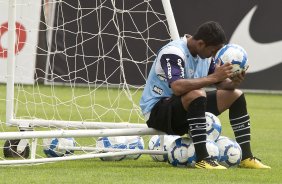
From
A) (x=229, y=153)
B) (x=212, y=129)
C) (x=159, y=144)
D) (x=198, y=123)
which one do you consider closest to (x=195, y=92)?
(x=198, y=123)

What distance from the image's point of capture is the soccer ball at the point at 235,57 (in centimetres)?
800

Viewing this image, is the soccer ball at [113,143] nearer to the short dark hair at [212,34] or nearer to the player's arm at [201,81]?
the player's arm at [201,81]

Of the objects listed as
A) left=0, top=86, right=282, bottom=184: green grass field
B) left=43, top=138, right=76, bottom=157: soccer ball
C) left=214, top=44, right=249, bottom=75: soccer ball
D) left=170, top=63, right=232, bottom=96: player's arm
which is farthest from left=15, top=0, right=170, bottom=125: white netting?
left=170, top=63, right=232, bottom=96: player's arm

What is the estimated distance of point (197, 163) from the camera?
26.1 ft

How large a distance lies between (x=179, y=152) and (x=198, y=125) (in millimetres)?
363

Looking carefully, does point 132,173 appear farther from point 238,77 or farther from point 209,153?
point 238,77

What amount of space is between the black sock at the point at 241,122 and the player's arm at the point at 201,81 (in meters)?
0.60

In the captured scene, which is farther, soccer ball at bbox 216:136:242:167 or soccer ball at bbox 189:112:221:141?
soccer ball at bbox 189:112:221:141

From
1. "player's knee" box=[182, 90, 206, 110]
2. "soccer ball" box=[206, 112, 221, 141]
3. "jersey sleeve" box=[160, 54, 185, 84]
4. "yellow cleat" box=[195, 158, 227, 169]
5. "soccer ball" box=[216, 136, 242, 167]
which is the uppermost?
"jersey sleeve" box=[160, 54, 185, 84]

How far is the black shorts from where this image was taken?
8.03 metres

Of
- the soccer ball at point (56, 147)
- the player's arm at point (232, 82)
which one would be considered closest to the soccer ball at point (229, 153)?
the player's arm at point (232, 82)

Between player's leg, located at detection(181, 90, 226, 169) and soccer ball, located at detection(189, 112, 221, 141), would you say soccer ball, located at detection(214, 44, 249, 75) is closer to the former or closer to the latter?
player's leg, located at detection(181, 90, 226, 169)

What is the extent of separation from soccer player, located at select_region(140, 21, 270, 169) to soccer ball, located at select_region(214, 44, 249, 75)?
0.23ft

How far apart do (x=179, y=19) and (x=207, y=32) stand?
518 inches
